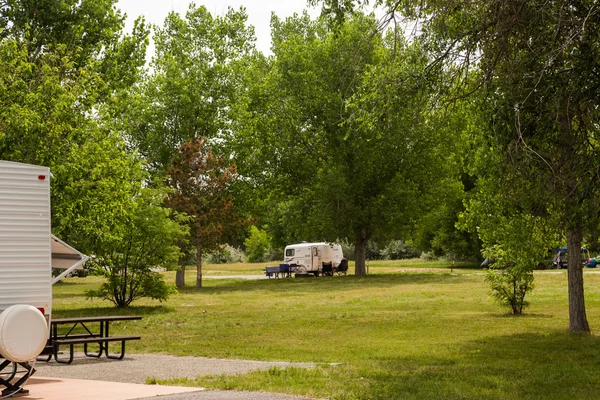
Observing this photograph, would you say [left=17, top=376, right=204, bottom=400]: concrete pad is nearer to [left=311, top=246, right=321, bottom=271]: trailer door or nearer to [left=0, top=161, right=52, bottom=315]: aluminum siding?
[left=0, top=161, right=52, bottom=315]: aluminum siding

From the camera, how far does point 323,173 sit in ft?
144

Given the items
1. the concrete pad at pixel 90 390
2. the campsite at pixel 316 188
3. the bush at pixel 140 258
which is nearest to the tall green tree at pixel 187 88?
the campsite at pixel 316 188

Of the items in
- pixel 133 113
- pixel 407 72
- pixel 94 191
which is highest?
pixel 133 113

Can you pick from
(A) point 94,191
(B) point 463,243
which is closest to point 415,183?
(B) point 463,243

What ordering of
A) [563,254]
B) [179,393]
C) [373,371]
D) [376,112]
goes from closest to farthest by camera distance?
[179,393] < [373,371] < [376,112] < [563,254]

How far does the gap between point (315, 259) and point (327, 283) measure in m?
9.74

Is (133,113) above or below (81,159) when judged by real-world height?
above

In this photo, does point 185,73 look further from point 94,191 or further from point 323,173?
point 94,191

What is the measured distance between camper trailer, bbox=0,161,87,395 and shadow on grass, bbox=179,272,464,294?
26.4m

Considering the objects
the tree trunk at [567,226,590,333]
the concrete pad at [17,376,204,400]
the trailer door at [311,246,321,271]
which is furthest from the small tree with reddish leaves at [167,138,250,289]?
the concrete pad at [17,376,204,400]

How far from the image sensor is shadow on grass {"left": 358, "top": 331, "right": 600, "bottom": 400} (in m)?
9.70

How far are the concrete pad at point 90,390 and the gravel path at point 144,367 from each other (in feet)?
1.41

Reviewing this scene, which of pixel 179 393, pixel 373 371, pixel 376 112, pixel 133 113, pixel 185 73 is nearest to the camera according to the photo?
pixel 179 393

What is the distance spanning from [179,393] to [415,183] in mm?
36229
